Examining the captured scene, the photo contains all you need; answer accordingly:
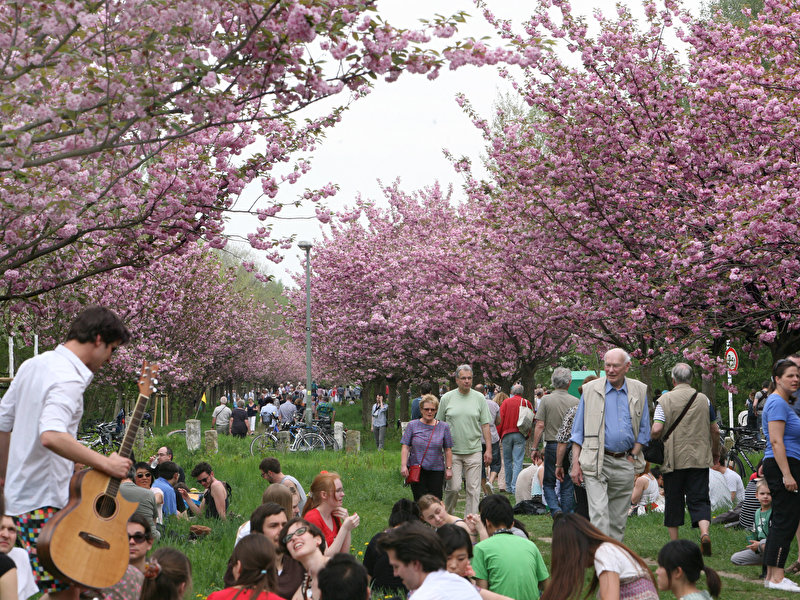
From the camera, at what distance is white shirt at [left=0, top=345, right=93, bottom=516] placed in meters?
4.86

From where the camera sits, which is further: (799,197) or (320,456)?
(320,456)

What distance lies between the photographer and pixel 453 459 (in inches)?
464

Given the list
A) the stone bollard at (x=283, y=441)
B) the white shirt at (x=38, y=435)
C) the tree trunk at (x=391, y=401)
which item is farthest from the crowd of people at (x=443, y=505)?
the tree trunk at (x=391, y=401)

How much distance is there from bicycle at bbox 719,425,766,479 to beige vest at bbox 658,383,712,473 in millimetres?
7460

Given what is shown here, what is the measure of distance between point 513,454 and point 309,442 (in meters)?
11.5

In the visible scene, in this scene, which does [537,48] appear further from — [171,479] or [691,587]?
[171,479]

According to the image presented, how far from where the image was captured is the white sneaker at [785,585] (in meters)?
8.51

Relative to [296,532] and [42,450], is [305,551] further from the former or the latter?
[42,450]

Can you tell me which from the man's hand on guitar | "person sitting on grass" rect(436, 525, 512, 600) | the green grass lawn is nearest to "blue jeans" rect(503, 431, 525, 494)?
the green grass lawn

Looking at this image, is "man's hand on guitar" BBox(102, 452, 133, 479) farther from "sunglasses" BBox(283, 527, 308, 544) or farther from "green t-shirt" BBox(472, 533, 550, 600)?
"green t-shirt" BBox(472, 533, 550, 600)

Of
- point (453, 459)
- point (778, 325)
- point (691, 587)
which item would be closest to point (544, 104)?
point (778, 325)

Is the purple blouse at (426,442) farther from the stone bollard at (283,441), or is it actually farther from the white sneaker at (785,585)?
the stone bollard at (283,441)

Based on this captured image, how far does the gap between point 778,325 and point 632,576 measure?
11710 millimetres

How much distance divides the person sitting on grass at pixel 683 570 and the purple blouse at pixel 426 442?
5542mm
